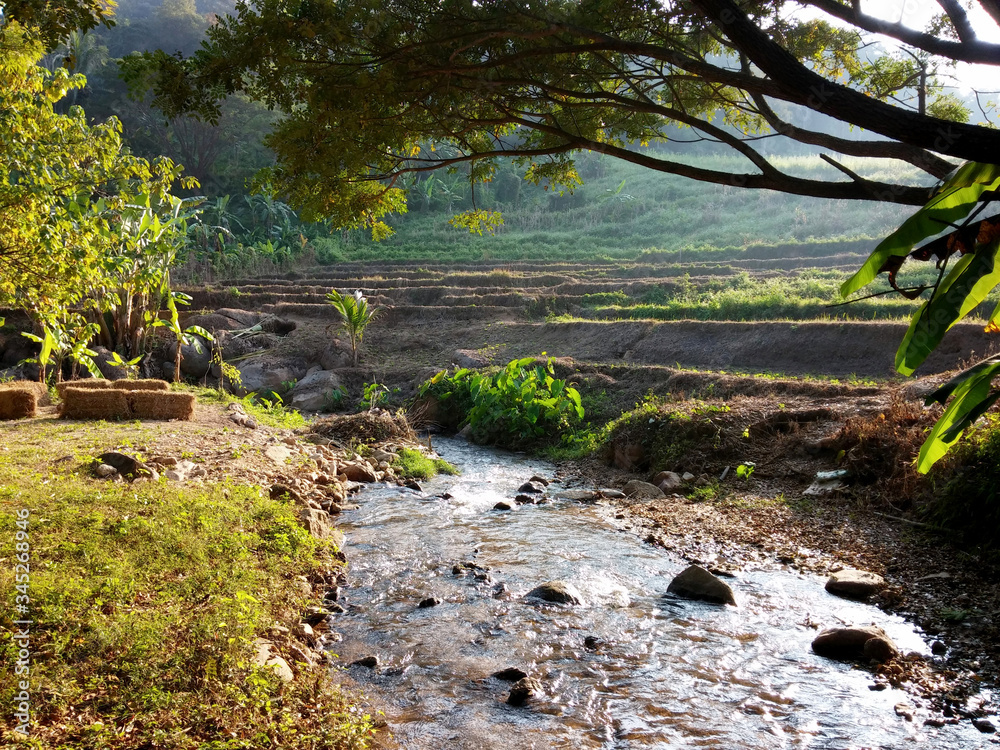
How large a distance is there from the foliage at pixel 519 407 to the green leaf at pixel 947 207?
745cm

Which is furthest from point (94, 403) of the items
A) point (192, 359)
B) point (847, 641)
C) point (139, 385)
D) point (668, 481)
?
point (847, 641)

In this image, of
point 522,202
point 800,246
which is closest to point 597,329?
point 800,246

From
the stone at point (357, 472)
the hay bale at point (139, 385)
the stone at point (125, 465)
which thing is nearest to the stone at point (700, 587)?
the stone at point (125, 465)

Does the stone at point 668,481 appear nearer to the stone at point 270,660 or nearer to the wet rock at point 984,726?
the wet rock at point 984,726

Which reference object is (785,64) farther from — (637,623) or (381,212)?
(381,212)

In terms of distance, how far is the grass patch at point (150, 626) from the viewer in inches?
109

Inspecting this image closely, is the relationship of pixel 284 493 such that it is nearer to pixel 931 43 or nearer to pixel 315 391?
pixel 931 43

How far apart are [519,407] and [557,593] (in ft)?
20.7

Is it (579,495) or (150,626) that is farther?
(579,495)

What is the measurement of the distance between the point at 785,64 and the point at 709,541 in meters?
4.32

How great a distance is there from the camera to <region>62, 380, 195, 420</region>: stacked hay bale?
8078mm

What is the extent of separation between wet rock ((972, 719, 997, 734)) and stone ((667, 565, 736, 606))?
1.71 m

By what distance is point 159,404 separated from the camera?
854 centimetres

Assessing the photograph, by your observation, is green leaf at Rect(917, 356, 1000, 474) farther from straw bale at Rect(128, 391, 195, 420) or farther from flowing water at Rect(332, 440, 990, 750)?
straw bale at Rect(128, 391, 195, 420)
